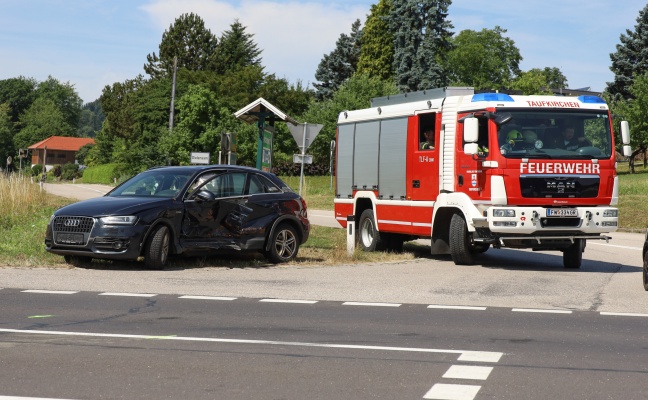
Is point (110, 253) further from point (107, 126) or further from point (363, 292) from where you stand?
point (107, 126)

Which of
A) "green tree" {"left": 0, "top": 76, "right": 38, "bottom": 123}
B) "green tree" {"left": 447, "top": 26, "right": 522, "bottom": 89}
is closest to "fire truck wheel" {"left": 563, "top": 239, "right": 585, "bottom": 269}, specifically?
"green tree" {"left": 447, "top": 26, "right": 522, "bottom": 89}

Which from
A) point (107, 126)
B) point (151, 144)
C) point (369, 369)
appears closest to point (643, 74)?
point (151, 144)

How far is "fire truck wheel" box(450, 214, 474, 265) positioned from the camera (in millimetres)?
18375

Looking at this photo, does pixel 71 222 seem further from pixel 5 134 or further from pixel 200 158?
pixel 5 134

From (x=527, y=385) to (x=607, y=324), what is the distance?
13.0ft

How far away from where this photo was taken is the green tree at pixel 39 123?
559 feet

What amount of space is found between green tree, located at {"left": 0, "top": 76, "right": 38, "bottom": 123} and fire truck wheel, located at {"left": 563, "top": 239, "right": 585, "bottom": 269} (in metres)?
162

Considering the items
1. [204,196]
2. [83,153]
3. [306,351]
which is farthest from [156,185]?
[83,153]

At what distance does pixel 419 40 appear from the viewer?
8675 cm

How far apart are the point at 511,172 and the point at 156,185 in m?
5.61

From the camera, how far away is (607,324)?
36.5 ft

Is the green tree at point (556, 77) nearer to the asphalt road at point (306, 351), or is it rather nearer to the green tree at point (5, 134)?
the green tree at point (5, 134)

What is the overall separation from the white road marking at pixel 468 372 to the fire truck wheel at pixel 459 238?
1023 cm

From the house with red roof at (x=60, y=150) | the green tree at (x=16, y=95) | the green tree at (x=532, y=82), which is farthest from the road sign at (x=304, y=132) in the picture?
the house with red roof at (x=60, y=150)
